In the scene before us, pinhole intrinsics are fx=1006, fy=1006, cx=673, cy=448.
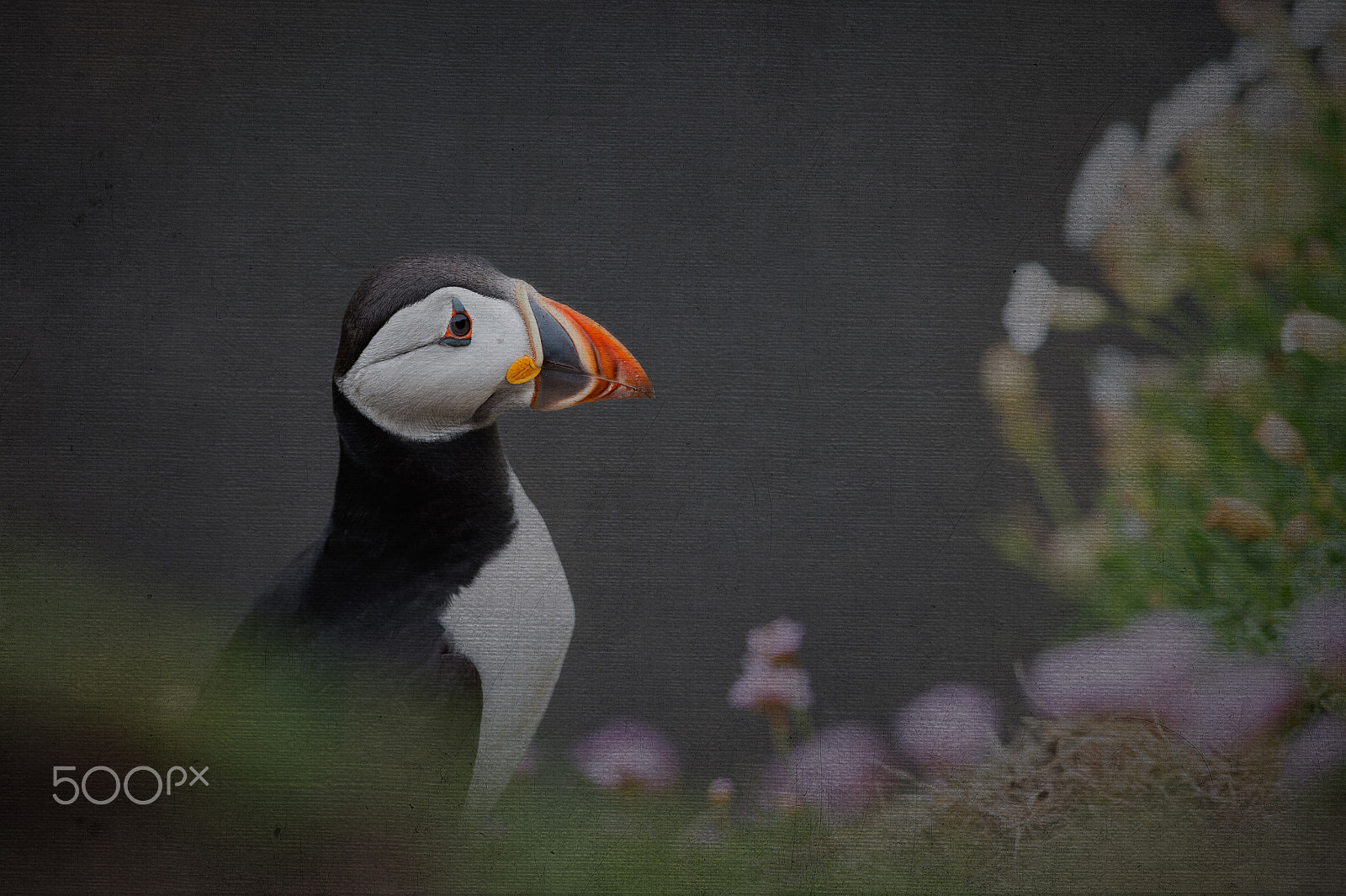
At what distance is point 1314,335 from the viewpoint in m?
2.39

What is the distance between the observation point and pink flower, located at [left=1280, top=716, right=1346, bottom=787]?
7.82 ft

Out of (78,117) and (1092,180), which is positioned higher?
(78,117)

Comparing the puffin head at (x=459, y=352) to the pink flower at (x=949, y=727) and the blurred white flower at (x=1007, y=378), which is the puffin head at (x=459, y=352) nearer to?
the blurred white flower at (x=1007, y=378)

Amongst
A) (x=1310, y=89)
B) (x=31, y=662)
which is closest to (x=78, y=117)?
(x=31, y=662)

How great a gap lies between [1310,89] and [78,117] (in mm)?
2937

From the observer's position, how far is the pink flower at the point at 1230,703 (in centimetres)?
238

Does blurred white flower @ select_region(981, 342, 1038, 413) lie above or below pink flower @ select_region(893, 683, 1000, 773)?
above

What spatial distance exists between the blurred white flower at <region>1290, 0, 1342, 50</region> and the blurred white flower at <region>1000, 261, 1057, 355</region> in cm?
81

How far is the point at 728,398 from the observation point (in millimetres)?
2395

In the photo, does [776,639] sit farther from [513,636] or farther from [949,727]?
[513,636]

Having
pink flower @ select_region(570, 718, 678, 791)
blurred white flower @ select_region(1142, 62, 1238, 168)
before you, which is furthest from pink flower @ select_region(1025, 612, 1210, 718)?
blurred white flower @ select_region(1142, 62, 1238, 168)

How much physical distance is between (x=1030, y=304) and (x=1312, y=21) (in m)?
0.94

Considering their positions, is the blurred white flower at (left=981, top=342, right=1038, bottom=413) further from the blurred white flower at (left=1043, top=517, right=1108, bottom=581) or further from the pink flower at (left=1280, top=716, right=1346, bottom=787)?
the pink flower at (left=1280, top=716, right=1346, bottom=787)

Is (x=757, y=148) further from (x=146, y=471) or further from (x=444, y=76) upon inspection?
(x=146, y=471)
